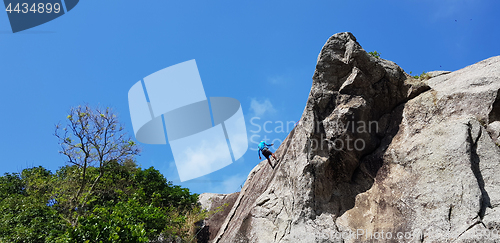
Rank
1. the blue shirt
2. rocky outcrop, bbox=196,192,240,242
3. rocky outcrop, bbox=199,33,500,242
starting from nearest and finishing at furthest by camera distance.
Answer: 1. rocky outcrop, bbox=199,33,500,242
2. the blue shirt
3. rocky outcrop, bbox=196,192,240,242

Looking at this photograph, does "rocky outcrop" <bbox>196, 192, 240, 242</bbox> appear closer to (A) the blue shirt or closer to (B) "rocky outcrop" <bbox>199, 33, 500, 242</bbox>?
(B) "rocky outcrop" <bbox>199, 33, 500, 242</bbox>

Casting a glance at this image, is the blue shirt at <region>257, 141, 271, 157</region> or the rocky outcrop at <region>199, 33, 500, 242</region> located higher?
the blue shirt at <region>257, 141, 271, 157</region>

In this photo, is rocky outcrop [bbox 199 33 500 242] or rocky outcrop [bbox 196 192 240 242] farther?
rocky outcrop [bbox 196 192 240 242]

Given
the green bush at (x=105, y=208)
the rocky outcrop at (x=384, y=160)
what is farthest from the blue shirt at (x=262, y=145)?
the green bush at (x=105, y=208)

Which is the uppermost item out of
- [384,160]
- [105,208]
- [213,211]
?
[105,208]

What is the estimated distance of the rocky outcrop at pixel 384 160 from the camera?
9.85m

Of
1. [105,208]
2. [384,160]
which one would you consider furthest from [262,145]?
[105,208]

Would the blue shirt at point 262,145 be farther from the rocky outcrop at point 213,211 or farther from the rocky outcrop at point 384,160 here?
the rocky outcrop at point 213,211

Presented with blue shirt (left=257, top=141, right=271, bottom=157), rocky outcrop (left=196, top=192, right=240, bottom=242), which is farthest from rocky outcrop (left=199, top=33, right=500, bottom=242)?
rocky outcrop (left=196, top=192, right=240, bottom=242)

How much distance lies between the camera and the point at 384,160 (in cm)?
1246

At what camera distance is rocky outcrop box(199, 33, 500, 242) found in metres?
9.85

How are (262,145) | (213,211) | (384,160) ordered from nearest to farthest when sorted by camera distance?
(384,160) < (262,145) < (213,211)

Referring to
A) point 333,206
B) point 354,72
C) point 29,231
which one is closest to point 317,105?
point 354,72

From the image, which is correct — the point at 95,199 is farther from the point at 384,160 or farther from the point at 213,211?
the point at 384,160
